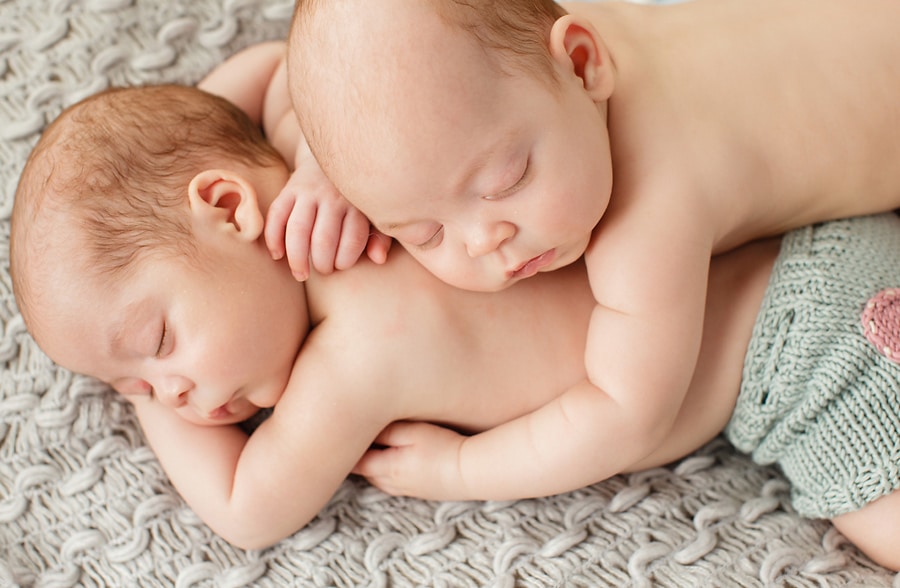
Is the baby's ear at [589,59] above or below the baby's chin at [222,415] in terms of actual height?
above

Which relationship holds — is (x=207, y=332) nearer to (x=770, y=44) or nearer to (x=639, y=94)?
(x=639, y=94)

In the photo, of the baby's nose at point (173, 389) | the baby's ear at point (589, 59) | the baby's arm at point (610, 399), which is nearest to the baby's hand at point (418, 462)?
the baby's arm at point (610, 399)

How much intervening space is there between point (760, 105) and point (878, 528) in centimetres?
63

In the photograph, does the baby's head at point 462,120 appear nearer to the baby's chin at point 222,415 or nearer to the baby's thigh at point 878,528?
the baby's chin at point 222,415

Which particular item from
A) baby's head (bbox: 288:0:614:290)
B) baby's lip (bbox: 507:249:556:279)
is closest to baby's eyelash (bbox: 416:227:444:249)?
baby's head (bbox: 288:0:614:290)

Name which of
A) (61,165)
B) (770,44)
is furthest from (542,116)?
(61,165)

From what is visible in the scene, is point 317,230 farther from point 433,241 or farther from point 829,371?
point 829,371

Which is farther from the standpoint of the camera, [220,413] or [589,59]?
[220,413]

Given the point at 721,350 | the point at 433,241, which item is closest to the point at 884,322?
the point at 721,350

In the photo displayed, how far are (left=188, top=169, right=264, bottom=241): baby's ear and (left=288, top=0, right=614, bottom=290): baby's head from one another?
0.19 m

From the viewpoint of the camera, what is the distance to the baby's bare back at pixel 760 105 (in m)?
1.30

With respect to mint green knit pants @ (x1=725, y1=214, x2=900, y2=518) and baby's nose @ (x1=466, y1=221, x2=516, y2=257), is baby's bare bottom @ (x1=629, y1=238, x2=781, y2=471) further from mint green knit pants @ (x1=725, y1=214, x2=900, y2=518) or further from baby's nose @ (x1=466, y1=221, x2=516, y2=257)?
baby's nose @ (x1=466, y1=221, x2=516, y2=257)

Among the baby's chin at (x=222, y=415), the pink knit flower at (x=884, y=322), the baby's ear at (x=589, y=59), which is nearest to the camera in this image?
the baby's ear at (x=589, y=59)

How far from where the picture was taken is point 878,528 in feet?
4.45
